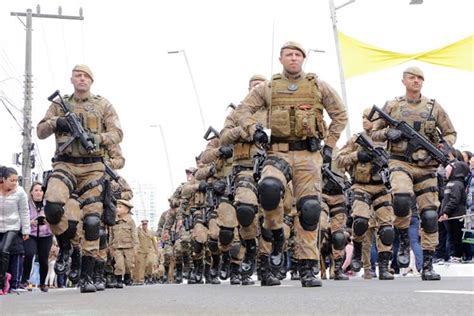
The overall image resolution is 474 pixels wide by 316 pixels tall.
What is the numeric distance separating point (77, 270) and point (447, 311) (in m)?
6.40

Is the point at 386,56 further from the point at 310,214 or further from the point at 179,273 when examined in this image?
the point at 310,214

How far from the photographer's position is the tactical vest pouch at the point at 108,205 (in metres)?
10.9

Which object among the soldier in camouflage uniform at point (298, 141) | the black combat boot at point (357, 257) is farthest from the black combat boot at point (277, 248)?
the black combat boot at point (357, 257)

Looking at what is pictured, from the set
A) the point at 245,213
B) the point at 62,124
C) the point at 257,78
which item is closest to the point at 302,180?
the point at 245,213

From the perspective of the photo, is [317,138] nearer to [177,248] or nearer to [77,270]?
[77,270]

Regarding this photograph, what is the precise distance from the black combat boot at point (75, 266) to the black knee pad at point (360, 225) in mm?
3781

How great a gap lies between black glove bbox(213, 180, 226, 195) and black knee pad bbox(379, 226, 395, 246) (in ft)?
9.16

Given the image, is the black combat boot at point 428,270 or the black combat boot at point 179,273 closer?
the black combat boot at point 428,270

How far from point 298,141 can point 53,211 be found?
2.66m

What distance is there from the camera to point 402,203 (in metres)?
11.0

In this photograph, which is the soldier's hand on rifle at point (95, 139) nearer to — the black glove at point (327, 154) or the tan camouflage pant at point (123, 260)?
the black glove at point (327, 154)

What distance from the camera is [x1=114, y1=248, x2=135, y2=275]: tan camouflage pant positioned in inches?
720

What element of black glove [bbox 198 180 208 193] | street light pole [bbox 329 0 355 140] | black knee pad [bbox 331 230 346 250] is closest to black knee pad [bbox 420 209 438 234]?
black knee pad [bbox 331 230 346 250]

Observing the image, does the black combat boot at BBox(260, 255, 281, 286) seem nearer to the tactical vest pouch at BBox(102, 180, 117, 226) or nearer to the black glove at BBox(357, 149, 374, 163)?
the tactical vest pouch at BBox(102, 180, 117, 226)
